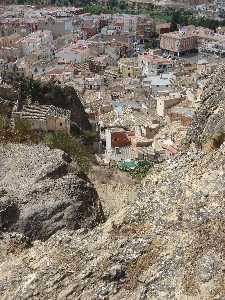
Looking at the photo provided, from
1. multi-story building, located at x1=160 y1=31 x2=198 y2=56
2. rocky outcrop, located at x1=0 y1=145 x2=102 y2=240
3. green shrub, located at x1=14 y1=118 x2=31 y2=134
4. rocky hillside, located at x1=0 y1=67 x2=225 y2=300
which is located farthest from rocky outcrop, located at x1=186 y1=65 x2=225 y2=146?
multi-story building, located at x1=160 y1=31 x2=198 y2=56

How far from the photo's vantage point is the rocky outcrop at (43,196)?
11.7 metres

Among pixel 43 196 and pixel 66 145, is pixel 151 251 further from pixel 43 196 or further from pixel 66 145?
pixel 66 145

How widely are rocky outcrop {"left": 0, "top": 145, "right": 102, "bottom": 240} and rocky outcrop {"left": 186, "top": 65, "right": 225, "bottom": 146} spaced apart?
2926 mm

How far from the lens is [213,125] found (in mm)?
9398

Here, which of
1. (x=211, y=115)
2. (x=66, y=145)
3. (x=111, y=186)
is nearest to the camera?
(x=211, y=115)

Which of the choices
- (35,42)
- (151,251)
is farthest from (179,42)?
(151,251)

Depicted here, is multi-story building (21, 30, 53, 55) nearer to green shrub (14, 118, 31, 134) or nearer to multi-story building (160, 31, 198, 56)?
multi-story building (160, 31, 198, 56)

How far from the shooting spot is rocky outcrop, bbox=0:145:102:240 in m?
11.7

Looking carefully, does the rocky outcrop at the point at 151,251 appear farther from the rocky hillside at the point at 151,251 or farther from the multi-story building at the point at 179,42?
the multi-story building at the point at 179,42

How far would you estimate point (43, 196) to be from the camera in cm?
1239

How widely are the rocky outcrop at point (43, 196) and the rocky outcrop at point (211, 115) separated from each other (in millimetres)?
2926

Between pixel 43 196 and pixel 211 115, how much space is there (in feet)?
14.2

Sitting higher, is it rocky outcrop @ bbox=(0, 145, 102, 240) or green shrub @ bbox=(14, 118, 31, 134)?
rocky outcrop @ bbox=(0, 145, 102, 240)

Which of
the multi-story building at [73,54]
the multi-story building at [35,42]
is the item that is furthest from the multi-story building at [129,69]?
the multi-story building at [35,42]
